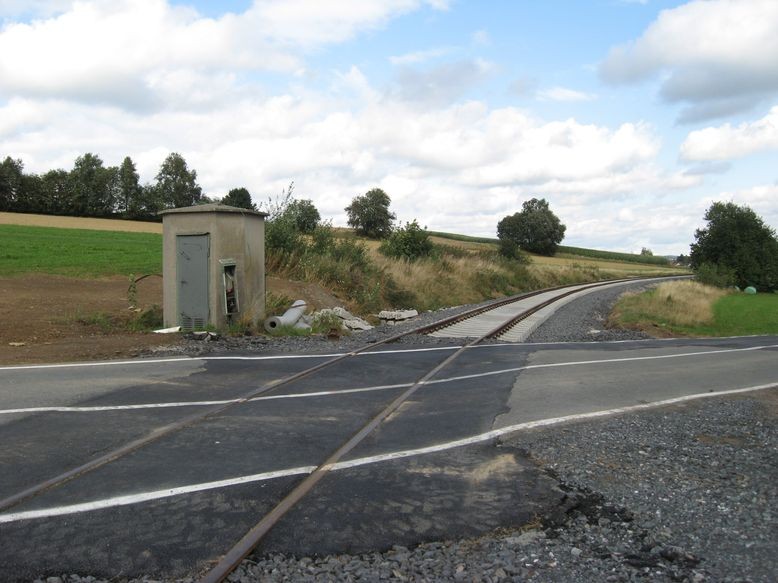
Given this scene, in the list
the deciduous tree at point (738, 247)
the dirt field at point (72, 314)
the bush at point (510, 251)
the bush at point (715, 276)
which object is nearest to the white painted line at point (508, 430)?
the dirt field at point (72, 314)

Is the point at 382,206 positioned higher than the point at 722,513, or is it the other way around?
the point at 382,206

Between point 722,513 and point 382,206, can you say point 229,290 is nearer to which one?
point 722,513

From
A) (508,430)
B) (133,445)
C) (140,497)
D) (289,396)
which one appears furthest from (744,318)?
(140,497)

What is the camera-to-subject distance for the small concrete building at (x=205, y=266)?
1451 centimetres

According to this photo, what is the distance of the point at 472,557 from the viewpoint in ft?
13.2

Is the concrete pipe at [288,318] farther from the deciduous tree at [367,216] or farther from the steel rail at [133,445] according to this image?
the deciduous tree at [367,216]

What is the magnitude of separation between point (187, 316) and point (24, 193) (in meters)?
86.4

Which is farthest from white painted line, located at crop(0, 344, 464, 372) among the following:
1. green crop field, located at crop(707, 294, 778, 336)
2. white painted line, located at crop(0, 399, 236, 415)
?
green crop field, located at crop(707, 294, 778, 336)

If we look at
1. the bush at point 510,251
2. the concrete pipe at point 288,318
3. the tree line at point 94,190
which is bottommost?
the concrete pipe at point 288,318

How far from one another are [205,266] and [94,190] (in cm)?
8960

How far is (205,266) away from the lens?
14.5 metres

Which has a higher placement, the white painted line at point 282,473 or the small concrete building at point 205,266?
the small concrete building at point 205,266

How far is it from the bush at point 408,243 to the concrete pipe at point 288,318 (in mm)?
19225

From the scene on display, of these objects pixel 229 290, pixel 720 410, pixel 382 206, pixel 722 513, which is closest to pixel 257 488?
pixel 722 513
